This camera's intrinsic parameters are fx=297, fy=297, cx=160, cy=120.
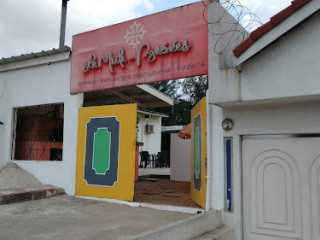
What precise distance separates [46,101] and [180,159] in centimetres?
596

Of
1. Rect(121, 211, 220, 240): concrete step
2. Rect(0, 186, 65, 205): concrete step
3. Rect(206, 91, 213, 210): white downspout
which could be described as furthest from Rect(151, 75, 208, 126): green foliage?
Rect(121, 211, 220, 240): concrete step

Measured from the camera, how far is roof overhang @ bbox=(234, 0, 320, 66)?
4199 mm

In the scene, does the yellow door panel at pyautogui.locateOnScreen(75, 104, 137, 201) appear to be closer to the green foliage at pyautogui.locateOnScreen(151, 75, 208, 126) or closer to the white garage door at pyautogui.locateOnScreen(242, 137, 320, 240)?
the white garage door at pyautogui.locateOnScreen(242, 137, 320, 240)

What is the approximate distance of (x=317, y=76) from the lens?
14.0 ft

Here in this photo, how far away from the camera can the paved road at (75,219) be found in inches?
169

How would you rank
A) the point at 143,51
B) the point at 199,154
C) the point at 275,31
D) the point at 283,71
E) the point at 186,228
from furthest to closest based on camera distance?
the point at 143,51 < the point at 199,154 < the point at 283,71 < the point at 275,31 < the point at 186,228

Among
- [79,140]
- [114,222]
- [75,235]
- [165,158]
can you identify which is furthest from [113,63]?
[165,158]

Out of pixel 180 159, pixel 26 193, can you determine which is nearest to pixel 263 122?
pixel 26 193

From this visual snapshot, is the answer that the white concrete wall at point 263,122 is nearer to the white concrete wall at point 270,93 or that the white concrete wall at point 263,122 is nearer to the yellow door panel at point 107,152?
the white concrete wall at point 270,93

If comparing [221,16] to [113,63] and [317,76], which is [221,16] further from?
[113,63]

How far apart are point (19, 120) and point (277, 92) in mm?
8808

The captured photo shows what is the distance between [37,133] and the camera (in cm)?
1102

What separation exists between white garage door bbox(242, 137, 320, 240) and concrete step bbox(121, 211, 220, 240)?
2.15ft

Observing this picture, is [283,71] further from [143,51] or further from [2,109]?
[2,109]
